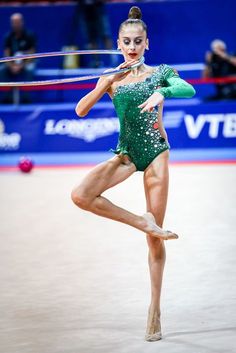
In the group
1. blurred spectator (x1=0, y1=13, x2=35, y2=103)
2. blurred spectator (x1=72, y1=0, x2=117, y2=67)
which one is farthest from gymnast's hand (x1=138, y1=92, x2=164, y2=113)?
blurred spectator (x1=72, y1=0, x2=117, y2=67)

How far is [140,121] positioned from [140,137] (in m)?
0.10

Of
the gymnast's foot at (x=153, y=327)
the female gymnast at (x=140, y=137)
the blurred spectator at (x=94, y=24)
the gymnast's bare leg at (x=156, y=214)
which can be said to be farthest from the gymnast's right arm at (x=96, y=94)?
the blurred spectator at (x=94, y=24)

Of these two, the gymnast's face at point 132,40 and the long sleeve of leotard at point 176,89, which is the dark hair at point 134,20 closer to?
the gymnast's face at point 132,40

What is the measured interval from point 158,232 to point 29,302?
4.96 ft

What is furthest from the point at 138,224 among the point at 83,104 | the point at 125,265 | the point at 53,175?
the point at 53,175

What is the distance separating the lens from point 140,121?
208 inches

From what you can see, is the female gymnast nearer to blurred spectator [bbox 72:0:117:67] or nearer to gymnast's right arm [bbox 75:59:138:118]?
gymnast's right arm [bbox 75:59:138:118]

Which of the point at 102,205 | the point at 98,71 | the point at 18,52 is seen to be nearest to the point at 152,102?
the point at 102,205

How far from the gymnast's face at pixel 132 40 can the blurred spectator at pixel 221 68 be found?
881cm

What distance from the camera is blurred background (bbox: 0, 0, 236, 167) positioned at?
1331 cm

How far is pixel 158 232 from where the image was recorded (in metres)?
5.02

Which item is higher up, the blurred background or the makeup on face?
the makeup on face

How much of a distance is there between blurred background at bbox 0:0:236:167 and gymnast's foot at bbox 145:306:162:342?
7453 millimetres

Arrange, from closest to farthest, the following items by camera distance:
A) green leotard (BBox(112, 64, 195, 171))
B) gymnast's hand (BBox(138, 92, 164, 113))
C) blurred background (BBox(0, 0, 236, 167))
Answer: gymnast's hand (BBox(138, 92, 164, 113)), green leotard (BBox(112, 64, 195, 171)), blurred background (BBox(0, 0, 236, 167))
